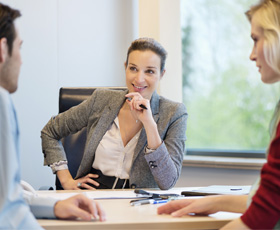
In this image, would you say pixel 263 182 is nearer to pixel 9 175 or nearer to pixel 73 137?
pixel 9 175

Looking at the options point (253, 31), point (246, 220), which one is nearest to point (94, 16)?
point (253, 31)

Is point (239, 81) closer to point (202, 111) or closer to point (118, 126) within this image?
point (202, 111)

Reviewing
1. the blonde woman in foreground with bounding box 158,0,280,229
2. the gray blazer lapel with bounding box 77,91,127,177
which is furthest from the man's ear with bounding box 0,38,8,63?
the gray blazer lapel with bounding box 77,91,127,177

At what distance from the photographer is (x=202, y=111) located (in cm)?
395

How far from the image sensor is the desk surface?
1.21 m

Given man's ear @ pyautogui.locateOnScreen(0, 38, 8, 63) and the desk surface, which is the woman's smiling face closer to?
the desk surface

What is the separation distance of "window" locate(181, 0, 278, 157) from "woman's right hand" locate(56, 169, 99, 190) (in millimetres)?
1846

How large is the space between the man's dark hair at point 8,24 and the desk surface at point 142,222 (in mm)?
502

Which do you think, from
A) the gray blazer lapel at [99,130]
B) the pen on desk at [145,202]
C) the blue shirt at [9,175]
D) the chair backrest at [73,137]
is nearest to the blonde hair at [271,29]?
the pen on desk at [145,202]

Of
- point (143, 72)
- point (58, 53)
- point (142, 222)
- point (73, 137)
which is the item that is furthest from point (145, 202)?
point (58, 53)

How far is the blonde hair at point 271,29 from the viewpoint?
122 cm

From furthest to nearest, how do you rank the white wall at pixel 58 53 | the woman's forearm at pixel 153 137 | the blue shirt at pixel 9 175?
1. the white wall at pixel 58 53
2. the woman's forearm at pixel 153 137
3. the blue shirt at pixel 9 175

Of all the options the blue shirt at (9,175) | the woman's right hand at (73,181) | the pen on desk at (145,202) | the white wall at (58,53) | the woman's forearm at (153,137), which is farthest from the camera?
the white wall at (58,53)

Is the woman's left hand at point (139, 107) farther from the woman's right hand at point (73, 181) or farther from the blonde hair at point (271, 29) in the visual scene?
the blonde hair at point (271, 29)
